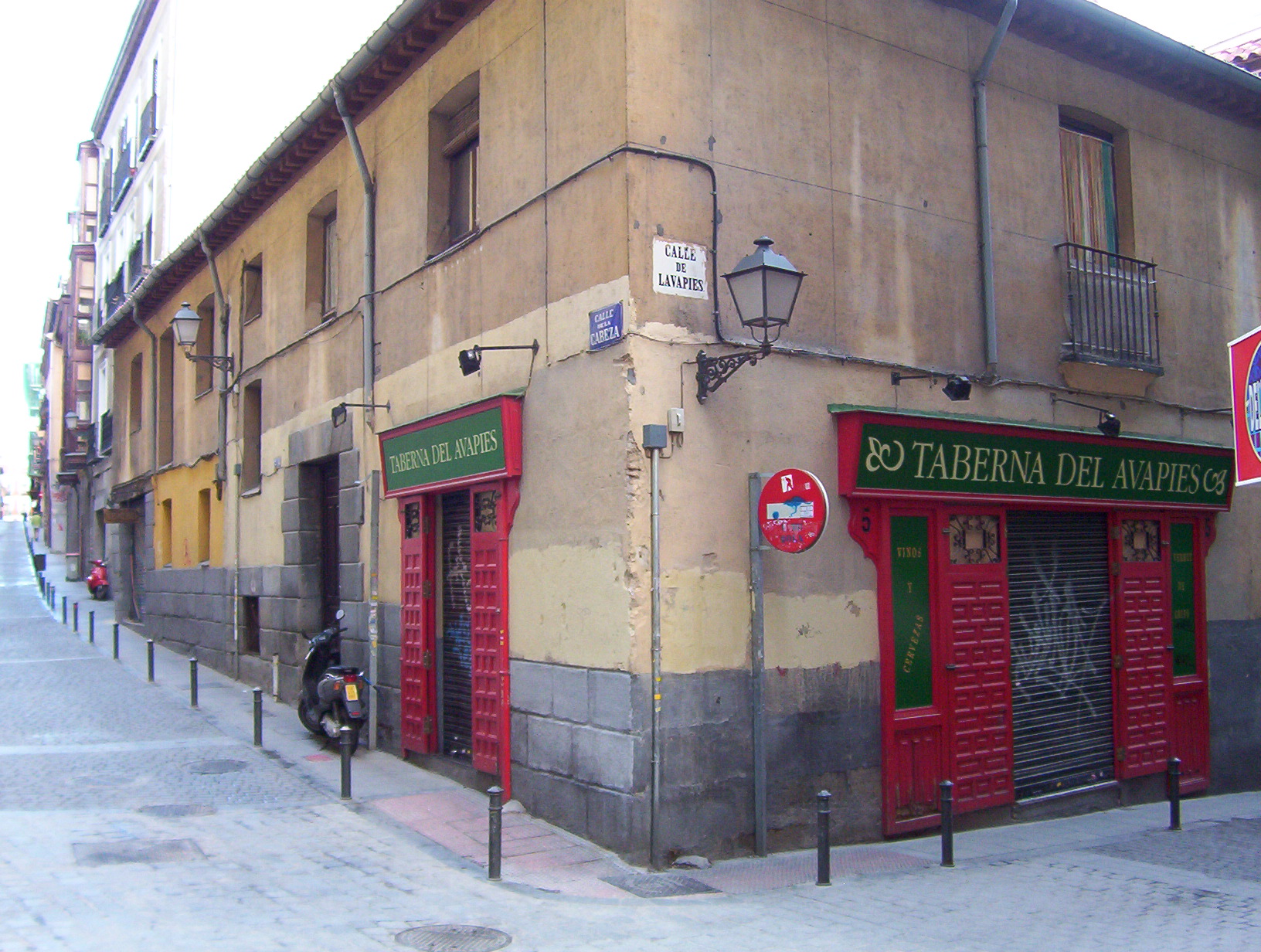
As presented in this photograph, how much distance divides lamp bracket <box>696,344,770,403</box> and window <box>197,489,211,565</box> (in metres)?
12.6

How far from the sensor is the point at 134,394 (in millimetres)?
22953

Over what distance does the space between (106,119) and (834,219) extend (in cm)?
3111

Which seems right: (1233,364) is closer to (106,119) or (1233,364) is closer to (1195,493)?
(1195,493)

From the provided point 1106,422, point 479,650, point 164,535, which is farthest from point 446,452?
point 164,535

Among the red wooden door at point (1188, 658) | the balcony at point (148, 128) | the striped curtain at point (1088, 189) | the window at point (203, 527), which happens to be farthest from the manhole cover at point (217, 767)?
the balcony at point (148, 128)

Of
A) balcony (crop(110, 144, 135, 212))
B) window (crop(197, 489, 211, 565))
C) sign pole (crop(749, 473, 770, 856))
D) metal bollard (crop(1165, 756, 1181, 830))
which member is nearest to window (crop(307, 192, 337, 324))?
window (crop(197, 489, 211, 565))

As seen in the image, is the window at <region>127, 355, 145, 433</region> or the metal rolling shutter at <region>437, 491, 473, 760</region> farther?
the window at <region>127, 355, 145, 433</region>

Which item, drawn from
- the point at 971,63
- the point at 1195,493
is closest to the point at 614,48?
the point at 971,63

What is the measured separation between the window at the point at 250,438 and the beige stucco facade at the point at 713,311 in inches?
173

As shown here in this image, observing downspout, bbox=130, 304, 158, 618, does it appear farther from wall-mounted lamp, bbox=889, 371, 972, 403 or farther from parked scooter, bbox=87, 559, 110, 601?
wall-mounted lamp, bbox=889, 371, 972, 403

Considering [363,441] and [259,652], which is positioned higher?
[363,441]

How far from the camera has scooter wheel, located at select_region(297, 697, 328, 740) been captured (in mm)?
11336

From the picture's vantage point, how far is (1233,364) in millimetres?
6895

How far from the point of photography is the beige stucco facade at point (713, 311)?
24.9ft
